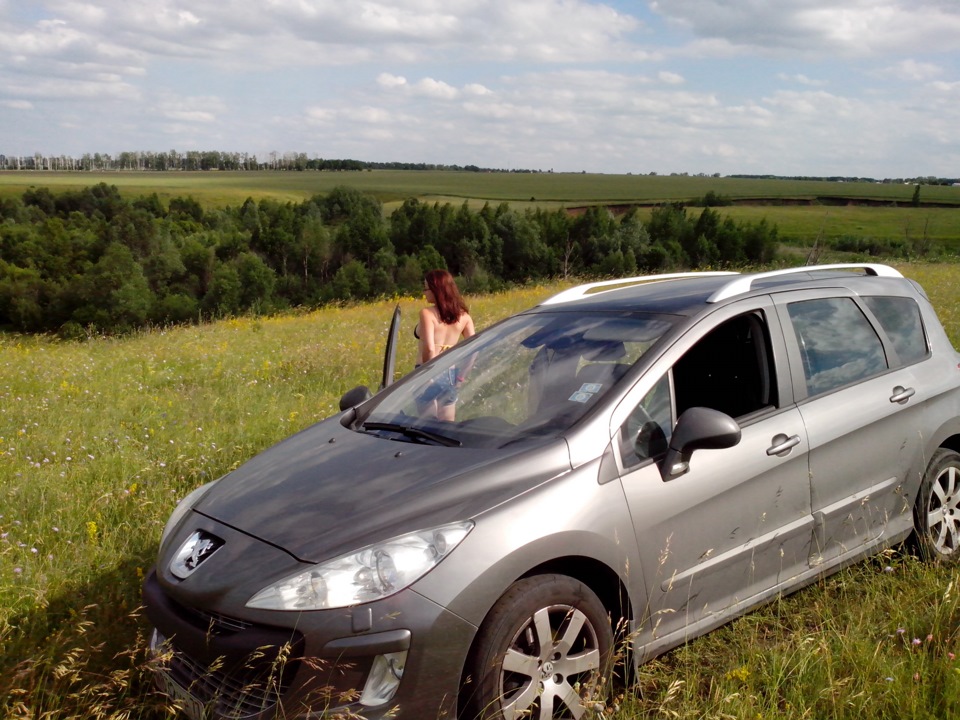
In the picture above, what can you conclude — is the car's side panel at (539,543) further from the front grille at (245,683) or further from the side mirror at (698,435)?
the front grille at (245,683)

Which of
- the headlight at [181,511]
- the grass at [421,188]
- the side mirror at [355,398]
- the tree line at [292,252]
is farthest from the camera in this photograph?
the grass at [421,188]

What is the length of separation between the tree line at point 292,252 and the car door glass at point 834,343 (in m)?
63.8

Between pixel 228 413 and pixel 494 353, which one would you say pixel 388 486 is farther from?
pixel 228 413

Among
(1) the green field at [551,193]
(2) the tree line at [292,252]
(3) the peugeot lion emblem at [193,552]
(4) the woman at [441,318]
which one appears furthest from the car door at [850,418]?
(1) the green field at [551,193]

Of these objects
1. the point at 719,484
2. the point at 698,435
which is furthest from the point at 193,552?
the point at 719,484

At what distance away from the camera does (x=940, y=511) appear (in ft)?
14.4

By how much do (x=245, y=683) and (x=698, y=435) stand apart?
1758 millimetres

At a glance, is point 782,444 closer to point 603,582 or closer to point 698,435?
point 698,435

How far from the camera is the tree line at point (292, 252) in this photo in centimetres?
7062

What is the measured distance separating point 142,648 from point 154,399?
19.7 feet

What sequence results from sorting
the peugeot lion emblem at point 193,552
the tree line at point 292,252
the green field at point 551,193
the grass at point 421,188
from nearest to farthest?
the peugeot lion emblem at point 193,552, the tree line at point 292,252, the green field at point 551,193, the grass at point 421,188

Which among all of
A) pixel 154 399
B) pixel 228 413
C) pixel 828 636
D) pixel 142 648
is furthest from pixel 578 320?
pixel 154 399

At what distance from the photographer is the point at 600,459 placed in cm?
307

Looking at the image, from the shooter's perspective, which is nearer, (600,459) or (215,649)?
(215,649)
